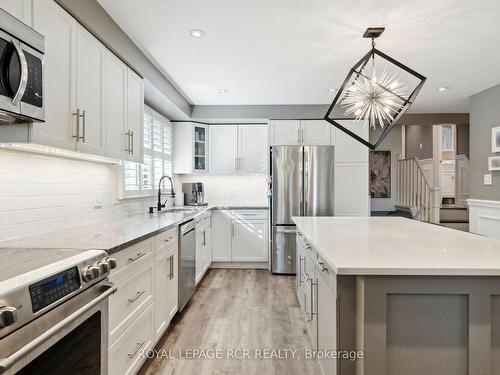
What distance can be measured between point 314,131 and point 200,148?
6.01 ft

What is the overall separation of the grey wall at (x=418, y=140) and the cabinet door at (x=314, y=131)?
4245mm

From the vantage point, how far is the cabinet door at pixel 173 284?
2643 mm

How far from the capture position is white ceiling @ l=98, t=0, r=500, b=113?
7.02ft

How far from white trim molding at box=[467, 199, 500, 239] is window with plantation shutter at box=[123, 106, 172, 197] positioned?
14.1 feet

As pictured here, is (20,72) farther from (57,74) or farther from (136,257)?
(136,257)

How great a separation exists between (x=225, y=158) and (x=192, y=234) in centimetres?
200

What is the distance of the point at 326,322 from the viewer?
1660 millimetres

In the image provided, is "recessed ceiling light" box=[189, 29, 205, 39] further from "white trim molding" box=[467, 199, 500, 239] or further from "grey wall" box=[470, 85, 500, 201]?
"white trim molding" box=[467, 199, 500, 239]

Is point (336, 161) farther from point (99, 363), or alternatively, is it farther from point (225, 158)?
point (99, 363)

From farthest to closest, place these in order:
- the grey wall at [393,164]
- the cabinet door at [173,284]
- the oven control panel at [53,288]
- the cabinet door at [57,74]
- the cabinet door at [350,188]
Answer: the grey wall at [393,164] → the cabinet door at [350,188] → the cabinet door at [173,284] → the cabinet door at [57,74] → the oven control panel at [53,288]

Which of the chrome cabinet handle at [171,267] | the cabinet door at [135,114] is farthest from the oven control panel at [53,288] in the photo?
the cabinet door at [135,114]

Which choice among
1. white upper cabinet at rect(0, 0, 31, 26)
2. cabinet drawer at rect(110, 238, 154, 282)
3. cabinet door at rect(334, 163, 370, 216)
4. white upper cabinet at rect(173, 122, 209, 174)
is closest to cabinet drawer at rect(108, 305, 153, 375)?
cabinet drawer at rect(110, 238, 154, 282)

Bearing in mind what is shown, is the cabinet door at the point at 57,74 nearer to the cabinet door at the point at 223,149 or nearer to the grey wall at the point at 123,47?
the grey wall at the point at 123,47

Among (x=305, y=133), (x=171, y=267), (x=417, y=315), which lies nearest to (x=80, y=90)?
(x=171, y=267)
